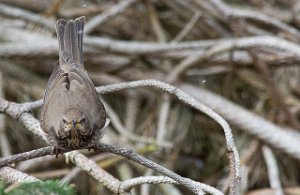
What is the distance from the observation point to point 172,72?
17.4ft

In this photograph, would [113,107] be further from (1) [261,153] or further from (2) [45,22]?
(1) [261,153]

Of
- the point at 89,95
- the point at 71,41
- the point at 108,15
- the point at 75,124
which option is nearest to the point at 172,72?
the point at 108,15

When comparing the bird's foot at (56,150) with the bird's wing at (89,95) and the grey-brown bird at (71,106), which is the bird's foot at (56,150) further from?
the bird's wing at (89,95)

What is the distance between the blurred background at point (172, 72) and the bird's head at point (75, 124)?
3.91 ft

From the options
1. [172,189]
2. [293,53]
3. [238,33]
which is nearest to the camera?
[172,189]

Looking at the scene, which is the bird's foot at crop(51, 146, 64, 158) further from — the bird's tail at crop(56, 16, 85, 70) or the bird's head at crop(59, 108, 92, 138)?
the bird's tail at crop(56, 16, 85, 70)

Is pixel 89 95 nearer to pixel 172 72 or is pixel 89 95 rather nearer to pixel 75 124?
pixel 75 124

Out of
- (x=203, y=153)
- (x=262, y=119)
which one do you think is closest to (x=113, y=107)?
(x=203, y=153)

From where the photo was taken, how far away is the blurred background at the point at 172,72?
498 centimetres

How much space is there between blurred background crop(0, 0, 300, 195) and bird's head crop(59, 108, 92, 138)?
119cm

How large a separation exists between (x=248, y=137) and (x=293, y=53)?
2.18 ft

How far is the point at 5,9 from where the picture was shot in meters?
5.09

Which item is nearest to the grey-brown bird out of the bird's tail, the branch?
the bird's tail

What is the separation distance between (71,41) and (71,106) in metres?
0.66
